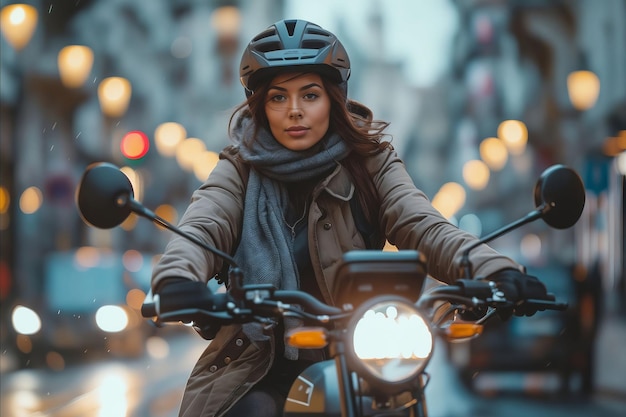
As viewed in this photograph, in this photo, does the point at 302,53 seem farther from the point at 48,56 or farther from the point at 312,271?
the point at 48,56

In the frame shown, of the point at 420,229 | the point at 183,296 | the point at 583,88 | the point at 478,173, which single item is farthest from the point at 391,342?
the point at 478,173

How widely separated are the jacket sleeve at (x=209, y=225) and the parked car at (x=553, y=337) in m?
9.80

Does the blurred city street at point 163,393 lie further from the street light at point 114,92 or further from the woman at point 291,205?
the woman at point 291,205

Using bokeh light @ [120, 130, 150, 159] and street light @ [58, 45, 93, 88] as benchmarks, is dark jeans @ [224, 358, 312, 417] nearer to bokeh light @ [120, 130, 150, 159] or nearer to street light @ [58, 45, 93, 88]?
bokeh light @ [120, 130, 150, 159]

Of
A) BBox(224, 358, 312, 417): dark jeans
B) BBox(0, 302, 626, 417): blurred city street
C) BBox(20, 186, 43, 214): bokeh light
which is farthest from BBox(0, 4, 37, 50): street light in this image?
BBox(224, 358, 312, 417): dark jeans

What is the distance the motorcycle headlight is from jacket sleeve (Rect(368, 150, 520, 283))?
0.56 m

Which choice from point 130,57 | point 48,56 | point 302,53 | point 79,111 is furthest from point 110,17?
point 302,53

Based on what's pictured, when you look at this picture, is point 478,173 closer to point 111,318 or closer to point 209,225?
point 111,318

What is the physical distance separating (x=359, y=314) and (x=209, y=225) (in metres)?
0.92

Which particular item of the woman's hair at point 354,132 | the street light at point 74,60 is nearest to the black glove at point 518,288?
the woman's hair at point 354,132

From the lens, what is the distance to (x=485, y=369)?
13523 millimetres

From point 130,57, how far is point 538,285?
44.8 m

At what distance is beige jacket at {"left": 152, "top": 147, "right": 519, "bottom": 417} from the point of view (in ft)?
10.5

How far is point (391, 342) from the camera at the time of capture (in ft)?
8.48
